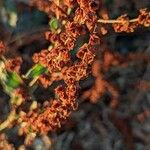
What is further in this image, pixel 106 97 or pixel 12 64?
pixel 106 97

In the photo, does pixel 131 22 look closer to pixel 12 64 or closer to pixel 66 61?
pixel 66 61

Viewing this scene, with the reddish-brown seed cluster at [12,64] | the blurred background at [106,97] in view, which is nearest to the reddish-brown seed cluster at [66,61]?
the reddish-brown seed cluster at [12,64]

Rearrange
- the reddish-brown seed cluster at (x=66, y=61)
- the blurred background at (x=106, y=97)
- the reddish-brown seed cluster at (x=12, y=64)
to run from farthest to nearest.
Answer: the blurred background at (x=106, y=97), the reddish-brown seed cluster at (x=12, y=64), the reddish-brown seed cluster at (x=66, y=61)

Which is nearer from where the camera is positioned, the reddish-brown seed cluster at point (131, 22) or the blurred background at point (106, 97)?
the reddish-brown seed cluster at point (131, 22)

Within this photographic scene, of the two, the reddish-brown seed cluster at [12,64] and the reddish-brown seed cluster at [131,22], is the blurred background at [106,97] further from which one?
the reddish-brown seed cluster at [131,22]

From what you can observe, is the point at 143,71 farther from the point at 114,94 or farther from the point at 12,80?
the point at 12,80

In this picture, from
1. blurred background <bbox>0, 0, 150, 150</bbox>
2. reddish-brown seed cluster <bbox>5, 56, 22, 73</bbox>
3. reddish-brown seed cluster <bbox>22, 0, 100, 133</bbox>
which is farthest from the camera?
blurred background <bbox>0, 0, 150, 150</bbox>

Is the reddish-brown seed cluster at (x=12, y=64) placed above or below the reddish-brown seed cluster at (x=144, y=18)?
below

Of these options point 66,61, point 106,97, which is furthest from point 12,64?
point 106,97

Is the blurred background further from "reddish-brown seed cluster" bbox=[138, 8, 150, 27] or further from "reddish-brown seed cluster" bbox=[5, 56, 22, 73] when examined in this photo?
"reddish-brown seed cluster" bbox=[138, 8, 150, 27]

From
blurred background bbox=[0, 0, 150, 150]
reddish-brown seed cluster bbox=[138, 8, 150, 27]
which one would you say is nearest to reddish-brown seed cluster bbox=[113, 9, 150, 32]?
reddish-brown seed cluster bbox=[138, 8, 150, 27]
